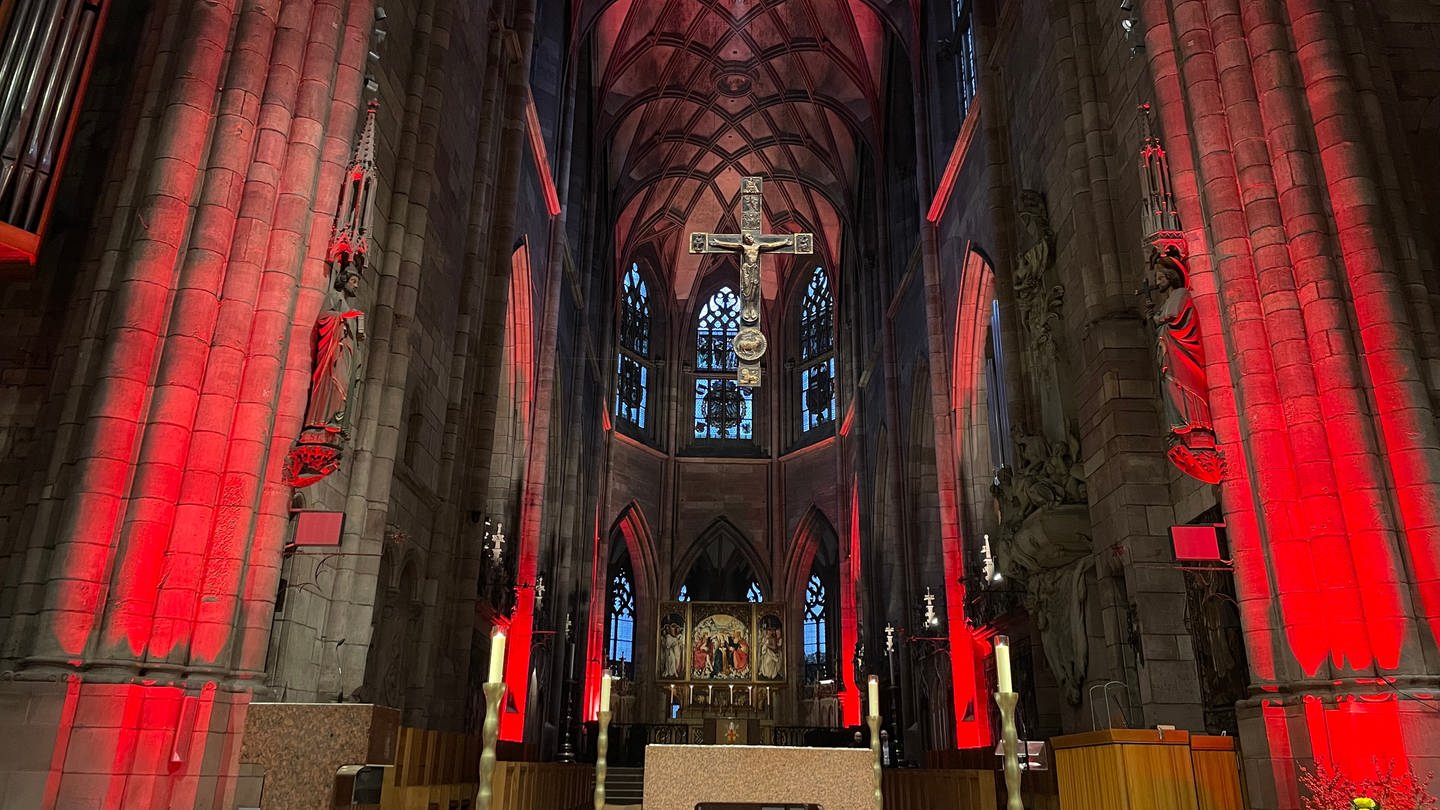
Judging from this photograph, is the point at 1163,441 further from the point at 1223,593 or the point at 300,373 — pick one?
the point at 300,373

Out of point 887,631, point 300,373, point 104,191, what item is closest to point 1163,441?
point 300,373

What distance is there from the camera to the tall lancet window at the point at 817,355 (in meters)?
34.0

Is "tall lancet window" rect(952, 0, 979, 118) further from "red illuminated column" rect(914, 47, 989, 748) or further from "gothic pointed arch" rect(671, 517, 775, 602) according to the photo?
"gothic pointed arch" rect(671, 517, 775, 602)

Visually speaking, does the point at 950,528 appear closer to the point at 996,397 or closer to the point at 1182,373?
the point at 996,397

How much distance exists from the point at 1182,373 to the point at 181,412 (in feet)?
25.1

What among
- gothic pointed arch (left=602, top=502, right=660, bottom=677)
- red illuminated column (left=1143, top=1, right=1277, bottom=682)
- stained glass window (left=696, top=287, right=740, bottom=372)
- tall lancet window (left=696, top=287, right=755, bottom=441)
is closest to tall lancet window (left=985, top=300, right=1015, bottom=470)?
red illuminated column (left=1143, top=1, right=1277, bottom=682)

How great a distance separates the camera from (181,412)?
707 cm

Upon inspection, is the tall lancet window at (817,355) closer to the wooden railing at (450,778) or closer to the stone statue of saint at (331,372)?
the wooden railing at (450,778)

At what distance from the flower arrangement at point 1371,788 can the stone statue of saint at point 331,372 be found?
24.1 ft

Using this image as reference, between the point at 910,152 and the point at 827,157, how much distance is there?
6173 mm

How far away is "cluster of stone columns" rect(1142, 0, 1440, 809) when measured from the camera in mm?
6715

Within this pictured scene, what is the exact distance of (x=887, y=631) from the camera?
21.9 metres

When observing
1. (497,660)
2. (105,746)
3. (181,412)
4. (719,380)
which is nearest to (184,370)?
(181,412)

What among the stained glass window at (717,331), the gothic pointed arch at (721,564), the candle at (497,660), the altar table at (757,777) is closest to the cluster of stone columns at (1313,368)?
the altar table at (757,777)
